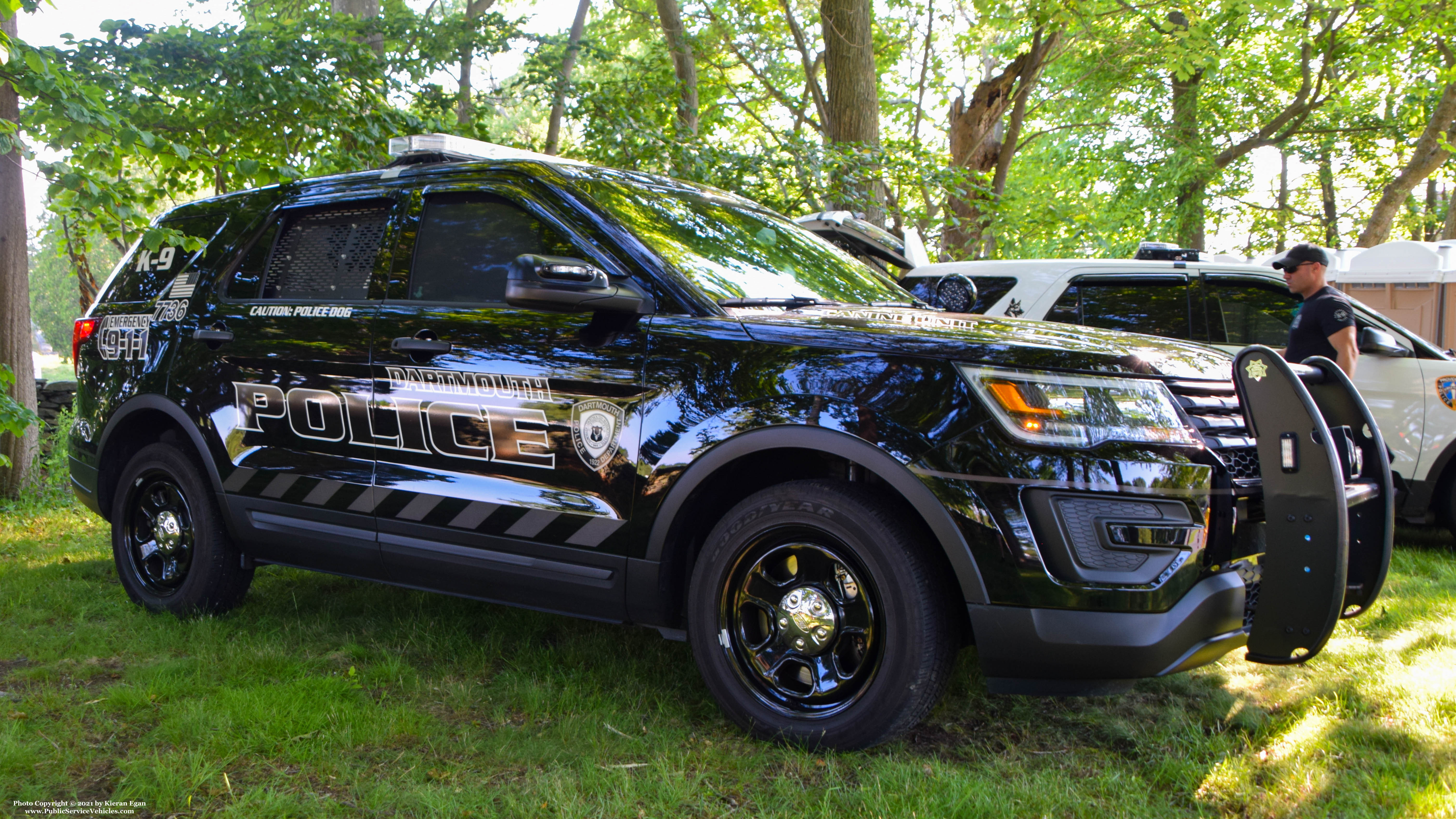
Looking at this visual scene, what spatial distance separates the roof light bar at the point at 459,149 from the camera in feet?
13.4

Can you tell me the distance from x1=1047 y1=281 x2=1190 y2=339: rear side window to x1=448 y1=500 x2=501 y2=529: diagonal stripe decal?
14.3 ft

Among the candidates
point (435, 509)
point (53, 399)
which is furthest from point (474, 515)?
point (53, 399)

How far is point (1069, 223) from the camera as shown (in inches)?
779

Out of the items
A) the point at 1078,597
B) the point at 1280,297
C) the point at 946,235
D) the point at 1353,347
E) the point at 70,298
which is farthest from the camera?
the point at 70,298

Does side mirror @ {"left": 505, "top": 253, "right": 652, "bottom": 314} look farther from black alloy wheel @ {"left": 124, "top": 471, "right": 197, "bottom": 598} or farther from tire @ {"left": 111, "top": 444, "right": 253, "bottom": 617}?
black alloy wheel @ {"left": 124, "top": 471, "right": 197, "bottom": 598}

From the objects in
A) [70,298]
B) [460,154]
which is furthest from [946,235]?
[70,298]

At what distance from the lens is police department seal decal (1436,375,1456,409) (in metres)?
6.30

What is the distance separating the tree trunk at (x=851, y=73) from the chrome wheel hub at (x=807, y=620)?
7358mm

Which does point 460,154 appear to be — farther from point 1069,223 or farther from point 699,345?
point 1069,223

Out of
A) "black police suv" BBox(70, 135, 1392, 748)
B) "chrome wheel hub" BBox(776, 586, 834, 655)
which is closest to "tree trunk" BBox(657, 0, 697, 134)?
"black police suv" BBox(70, 135, 1392, 748)

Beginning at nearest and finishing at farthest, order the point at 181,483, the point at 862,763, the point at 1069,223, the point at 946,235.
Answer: the point at 862,763
the point at 181,483
the point at 946,235
the point at 1069,223

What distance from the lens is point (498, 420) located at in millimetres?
3484

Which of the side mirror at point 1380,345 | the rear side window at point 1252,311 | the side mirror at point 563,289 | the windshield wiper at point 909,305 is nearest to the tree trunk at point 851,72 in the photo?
the rear side window at point 1252,311

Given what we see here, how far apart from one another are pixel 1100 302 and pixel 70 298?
69.7m
